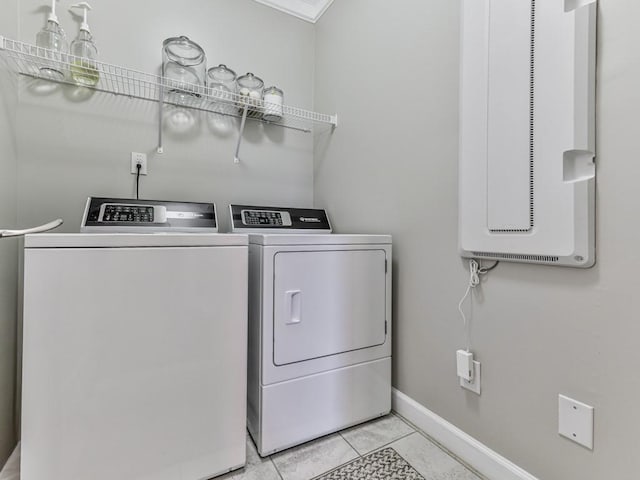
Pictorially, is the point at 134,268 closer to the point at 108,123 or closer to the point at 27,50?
the point at 108,123

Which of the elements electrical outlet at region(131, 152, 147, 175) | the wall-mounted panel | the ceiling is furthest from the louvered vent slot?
the ceiling

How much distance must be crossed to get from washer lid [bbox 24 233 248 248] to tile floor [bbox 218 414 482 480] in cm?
88

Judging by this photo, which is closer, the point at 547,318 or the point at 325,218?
the point at 547,318

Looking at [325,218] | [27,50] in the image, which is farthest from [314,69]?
[27,50]

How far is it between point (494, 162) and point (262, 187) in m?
1.39

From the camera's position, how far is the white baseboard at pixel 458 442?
1.10 m

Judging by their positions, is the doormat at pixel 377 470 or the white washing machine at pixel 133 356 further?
the doormat at pixel 377 470

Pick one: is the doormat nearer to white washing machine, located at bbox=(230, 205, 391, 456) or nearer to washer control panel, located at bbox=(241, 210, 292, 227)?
white washing machine, located at bbox=(230, 205, 391, 456)

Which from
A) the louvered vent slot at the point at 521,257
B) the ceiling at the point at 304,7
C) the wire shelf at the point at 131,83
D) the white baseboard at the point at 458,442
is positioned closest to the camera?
the louvered vent slot at the point at 521,257

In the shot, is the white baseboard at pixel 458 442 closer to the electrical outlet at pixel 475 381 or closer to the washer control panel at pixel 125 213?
the electrical outlet at pixel 475 381

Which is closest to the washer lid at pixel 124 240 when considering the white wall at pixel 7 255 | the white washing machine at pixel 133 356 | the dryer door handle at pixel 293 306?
the white washing machine at pixel 133 356

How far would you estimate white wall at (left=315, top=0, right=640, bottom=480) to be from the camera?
0.85 m

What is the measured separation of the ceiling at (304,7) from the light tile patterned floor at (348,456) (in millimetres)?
2577

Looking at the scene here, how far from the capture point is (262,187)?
6.79ft
